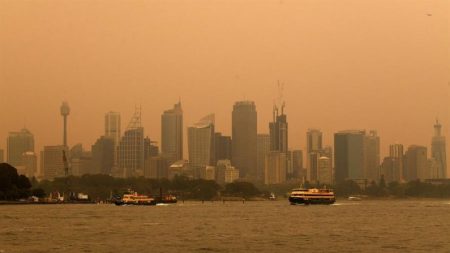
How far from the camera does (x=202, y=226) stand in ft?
292

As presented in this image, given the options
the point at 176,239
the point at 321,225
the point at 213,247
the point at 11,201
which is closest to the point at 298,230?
the point at 321,225

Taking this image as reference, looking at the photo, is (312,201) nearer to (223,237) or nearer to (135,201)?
(135,201)

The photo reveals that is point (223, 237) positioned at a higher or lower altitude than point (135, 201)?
lower

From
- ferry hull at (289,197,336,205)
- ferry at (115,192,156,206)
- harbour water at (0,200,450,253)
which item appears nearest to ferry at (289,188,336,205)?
ferry hull at (289,197,336,205)

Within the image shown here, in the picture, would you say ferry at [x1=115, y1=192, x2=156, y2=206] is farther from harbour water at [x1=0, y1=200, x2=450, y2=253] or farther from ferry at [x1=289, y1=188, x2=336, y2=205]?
harbour water at [x1=0, y1=200, x2=450, y2=253]

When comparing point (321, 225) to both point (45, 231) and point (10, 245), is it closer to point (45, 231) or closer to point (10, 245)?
point (45, 231)

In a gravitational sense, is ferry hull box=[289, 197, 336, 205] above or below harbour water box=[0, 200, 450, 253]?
above

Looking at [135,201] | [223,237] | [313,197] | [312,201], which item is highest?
[313,197]

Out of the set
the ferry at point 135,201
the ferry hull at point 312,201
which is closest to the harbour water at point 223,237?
the ferry hull at point 312,201

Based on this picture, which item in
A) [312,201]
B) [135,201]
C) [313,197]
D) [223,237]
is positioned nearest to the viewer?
[223,237]

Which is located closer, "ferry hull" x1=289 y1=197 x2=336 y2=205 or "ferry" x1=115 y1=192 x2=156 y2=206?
"ferry hull" x1=289 y1=197 x2=336 y2=205

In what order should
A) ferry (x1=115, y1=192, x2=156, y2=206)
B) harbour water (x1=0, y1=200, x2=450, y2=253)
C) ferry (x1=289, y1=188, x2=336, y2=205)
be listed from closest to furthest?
harbour water (x1=0, y1=200, x2=450, y2=253) < ferry (x1=289, y1=188, x2=336, y2=205) < ferry (x1=115, y1=192, x2=156, y2=206)

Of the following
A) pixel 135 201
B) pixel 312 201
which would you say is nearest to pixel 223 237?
pixel 312 201

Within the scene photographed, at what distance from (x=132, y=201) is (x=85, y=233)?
335ft
